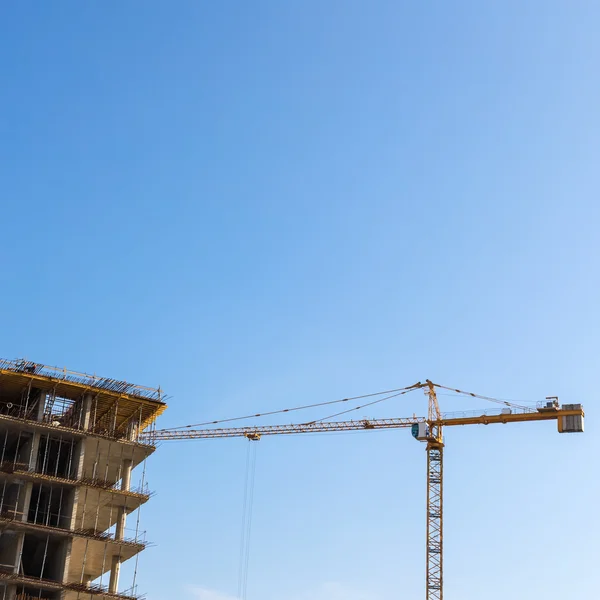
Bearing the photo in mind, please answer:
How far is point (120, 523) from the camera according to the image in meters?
96.1

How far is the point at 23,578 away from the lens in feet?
285

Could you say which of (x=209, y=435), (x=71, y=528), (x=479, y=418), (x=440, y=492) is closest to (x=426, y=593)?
(x=440, y=492)

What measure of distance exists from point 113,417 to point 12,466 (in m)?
11.8

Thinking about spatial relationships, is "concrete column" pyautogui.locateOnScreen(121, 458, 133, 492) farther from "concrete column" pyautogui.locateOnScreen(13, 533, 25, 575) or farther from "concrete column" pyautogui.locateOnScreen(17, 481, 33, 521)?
"concrete column" pyautogui.locateOnScreen(13, 533, 25, 575)

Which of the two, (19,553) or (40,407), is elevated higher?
(40,407)

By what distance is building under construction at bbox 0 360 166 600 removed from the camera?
89.4 m

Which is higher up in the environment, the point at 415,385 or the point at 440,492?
the point at 415,385

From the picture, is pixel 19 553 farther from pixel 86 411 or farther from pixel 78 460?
pixel 86 411

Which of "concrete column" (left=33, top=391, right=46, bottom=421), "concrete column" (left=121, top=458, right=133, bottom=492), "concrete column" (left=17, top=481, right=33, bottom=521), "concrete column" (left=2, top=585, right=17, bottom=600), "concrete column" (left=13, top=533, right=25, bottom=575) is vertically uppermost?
"concrete column" (left=33, top=391, right=46, bottom=421)

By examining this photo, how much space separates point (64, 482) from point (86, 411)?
7.55 meters

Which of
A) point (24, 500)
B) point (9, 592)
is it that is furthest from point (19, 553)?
point (24, 500)

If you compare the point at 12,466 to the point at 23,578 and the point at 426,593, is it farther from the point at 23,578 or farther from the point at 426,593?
the point at 426,593

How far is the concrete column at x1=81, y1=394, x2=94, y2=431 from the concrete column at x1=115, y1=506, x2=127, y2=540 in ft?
29.0

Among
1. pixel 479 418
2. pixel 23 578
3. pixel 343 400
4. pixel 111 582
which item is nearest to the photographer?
pixel 23 578
